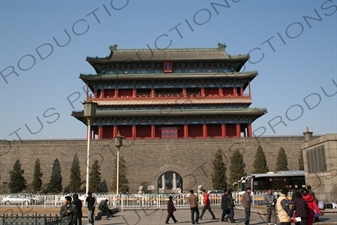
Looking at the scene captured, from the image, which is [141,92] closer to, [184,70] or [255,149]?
[184,70]

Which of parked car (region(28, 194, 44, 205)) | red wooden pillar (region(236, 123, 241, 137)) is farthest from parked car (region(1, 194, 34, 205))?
red wooden pillar (region(236, 123, 241, 137))

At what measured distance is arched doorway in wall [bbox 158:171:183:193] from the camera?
35106 millimetres

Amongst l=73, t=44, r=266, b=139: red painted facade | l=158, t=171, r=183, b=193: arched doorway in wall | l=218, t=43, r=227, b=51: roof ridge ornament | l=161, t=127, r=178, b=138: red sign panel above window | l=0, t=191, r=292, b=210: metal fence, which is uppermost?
l=218, t=43, r=227, b=51: roof ridge ornament

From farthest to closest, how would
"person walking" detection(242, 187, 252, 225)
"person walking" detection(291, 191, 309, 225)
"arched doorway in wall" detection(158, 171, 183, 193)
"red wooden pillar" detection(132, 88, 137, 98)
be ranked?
"red wooden pillar" detection(132, 88, 137, 98)
"arched doorway in wall" detection(158, 171, 183, 193)
"person walking" detection(242, 187, 252, 225)
"person walking" detection(291, 191, 309, 225)

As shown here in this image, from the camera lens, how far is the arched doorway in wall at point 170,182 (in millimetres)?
35106

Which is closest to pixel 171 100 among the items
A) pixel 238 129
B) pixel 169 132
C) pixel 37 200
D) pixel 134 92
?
pixel 169 132

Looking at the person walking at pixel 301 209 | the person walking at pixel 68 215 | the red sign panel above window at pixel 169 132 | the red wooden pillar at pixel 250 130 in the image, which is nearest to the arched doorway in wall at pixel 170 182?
the red sign panel above window at pixel 169 132

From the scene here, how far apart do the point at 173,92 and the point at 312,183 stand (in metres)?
26.7

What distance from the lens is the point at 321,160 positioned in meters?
15.8

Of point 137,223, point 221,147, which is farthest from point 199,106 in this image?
point 137,223

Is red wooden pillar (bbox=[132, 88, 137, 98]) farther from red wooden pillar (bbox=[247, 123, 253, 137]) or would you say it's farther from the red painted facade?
red wooden pillar (bbox=[247, 123, 253, 137])

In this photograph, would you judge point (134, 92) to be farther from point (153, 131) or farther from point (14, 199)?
point (14, 199)

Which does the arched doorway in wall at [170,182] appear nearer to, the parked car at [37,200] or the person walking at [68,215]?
the parked car at [37,200]

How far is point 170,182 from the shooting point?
35906 mm
